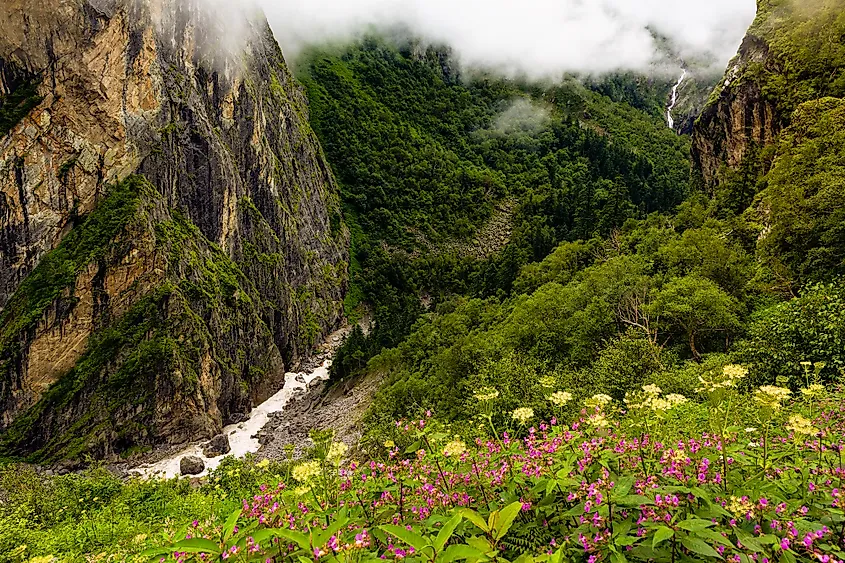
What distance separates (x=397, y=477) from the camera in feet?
14.9

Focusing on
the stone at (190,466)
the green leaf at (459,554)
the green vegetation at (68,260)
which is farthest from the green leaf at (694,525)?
the green vegetation at (68,260)

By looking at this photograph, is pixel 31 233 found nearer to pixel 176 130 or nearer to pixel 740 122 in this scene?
pixel 176 130

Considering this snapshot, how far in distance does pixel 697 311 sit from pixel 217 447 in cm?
5182

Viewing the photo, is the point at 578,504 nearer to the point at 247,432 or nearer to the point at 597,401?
the point at 597,401

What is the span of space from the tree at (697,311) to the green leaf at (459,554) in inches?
1064

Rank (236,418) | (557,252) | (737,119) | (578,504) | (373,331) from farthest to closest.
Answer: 1. (373,331)
2. (557,252)
3. (236,418)
4. (737,119)
5. (578,504)

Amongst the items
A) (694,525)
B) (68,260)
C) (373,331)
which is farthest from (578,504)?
(373,331)

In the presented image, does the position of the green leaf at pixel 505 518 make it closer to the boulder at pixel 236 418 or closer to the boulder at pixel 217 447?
the boulder at pixel 217 447

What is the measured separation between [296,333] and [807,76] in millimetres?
83237

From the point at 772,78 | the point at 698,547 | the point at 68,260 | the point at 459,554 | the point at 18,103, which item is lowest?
the point at 698,547

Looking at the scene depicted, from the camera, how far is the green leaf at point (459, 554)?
2.37 m

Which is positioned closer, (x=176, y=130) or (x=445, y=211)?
(x=176, y=130)

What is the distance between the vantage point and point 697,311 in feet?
85.0

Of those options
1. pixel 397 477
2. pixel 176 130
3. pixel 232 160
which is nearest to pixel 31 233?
pixel 176 130
